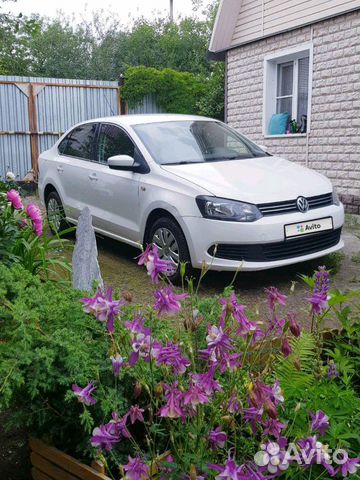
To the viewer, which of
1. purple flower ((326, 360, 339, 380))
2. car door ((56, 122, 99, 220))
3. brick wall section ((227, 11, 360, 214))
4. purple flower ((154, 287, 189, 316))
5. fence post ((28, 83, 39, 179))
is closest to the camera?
purple flower ((154, 287, 189, 316))

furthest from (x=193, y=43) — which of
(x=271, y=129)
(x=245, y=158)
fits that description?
(x=245, y=158)

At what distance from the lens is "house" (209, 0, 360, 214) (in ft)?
33.9

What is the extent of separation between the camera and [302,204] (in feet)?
17.7

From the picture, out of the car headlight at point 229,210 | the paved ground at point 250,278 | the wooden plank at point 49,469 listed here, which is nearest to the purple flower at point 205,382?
the wooden plank at point 49,469

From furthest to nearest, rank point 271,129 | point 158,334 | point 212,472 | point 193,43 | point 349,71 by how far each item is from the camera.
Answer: point 193,43, point 271,129, point 349,71, point 158,334, point 212,472

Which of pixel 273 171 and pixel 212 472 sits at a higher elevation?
pixel 273 171

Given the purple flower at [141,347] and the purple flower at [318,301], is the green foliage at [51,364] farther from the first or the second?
the purple flower at [318,301]

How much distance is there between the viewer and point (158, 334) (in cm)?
229

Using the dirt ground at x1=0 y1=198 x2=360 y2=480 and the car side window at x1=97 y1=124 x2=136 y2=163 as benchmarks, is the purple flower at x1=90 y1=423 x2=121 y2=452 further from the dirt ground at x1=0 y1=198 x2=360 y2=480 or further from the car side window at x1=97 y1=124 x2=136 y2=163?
the car side window at x1=97 y1=124 x2=136 y2=163

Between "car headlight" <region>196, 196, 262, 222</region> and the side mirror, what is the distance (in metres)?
1.22

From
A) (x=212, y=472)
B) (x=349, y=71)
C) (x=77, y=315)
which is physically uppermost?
(x=349, y=71)

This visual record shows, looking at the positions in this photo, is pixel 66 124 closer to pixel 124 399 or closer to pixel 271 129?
pixel 271 129

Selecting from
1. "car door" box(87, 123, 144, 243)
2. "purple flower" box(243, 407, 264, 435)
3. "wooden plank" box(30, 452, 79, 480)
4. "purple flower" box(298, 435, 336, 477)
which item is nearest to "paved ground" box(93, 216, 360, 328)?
"car door" box(87, 123, 144, 243)

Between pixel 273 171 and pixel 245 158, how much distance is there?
2.13 ft
